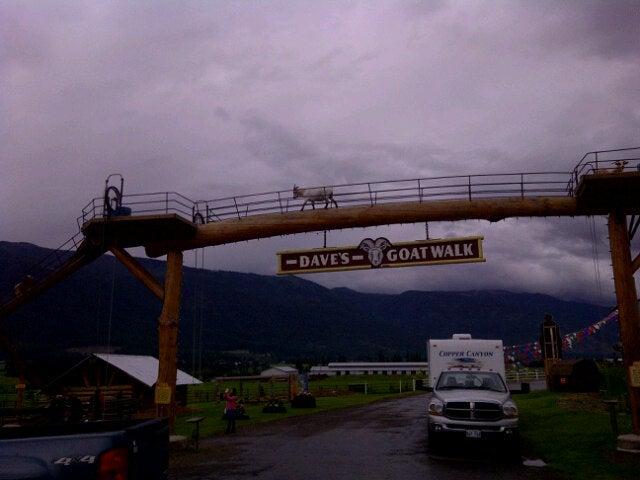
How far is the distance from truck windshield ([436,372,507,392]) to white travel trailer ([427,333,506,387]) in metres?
5.25

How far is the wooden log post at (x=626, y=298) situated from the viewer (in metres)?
14.2

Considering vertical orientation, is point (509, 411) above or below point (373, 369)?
above

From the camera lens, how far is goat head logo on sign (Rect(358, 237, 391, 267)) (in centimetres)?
1697

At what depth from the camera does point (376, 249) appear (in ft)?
55.9

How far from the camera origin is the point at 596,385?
3475 cm

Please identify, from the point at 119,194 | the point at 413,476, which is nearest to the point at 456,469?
the point at 413,476

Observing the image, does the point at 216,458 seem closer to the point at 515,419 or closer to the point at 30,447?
the point at 515,419

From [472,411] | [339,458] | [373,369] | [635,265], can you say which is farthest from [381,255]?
[373,369]

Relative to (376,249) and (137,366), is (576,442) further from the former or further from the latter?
(137,366)

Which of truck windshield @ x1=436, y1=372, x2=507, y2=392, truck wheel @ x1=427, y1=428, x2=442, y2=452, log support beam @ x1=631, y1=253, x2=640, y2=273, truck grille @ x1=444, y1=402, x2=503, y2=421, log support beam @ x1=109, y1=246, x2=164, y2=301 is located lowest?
truck wheel @ x1=427, y1=428, x2=442, y2=452

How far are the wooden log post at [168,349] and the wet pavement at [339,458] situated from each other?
1670mm

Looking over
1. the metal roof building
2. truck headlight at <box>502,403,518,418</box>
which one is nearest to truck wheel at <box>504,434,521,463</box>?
truck headlight at <box>502,403,518,418</box>

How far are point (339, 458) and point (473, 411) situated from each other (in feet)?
11.0

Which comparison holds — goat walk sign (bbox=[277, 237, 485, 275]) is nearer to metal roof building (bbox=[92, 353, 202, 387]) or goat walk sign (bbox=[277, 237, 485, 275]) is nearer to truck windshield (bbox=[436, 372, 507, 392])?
truck windshield (bbox=[436, 372, 507, 392])
